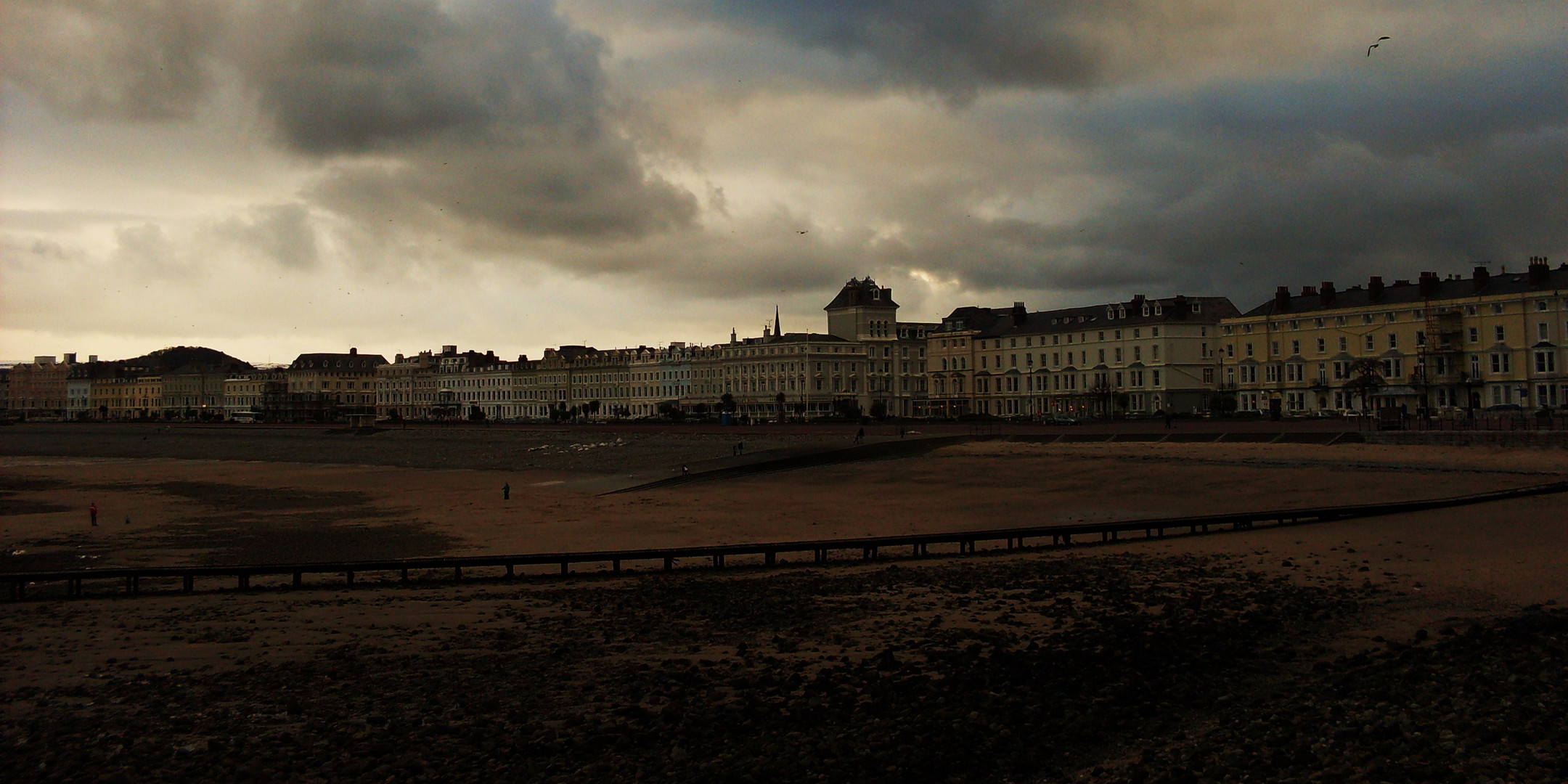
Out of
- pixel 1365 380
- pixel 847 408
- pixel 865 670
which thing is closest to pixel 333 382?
pixel 847 408

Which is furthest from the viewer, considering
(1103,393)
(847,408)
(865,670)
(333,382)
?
(333,382)

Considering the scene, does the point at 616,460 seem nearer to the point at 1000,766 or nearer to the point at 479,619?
the point at 479,619

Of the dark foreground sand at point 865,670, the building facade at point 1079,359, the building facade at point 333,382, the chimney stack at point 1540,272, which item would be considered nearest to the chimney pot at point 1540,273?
the chimney stack at point 1540,272

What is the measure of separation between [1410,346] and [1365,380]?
840 cm

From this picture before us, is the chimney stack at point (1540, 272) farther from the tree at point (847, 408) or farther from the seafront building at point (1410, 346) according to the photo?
the tree at point (847, 408)

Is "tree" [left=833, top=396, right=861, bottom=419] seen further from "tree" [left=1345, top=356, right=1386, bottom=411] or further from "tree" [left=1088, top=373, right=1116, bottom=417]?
"tree" [left=1345, top=356, right=1386, bottom=411]

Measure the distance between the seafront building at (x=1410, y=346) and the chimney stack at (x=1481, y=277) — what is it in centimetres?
5

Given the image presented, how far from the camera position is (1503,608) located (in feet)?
44.7

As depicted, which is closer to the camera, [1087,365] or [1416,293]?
[1416,293]

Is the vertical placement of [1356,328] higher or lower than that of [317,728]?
higher

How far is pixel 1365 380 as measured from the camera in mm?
63312

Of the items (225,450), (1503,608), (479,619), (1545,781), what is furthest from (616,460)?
(1545,781)

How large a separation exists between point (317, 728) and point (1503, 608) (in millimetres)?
14452

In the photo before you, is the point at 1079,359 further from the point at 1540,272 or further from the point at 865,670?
the point at 865,670
